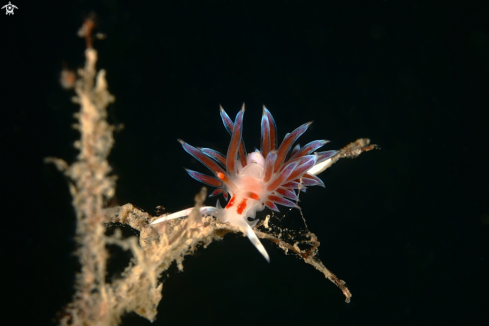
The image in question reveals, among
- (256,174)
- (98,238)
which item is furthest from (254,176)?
(98,238)

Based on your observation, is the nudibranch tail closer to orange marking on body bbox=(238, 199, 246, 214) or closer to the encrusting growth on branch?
orange marking on body bbox=(238, 199, 246, 214)

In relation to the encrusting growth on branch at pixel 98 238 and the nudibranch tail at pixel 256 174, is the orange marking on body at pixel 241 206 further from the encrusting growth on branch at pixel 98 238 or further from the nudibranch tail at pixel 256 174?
the encrusting growth on branch at pixel 98 238

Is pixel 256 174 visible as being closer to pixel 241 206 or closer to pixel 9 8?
pixel 241 206

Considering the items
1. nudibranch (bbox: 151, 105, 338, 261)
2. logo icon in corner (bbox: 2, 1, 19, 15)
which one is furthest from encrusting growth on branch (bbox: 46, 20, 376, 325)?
logo icon in corner (bbox: 2, 1, 19, 15)

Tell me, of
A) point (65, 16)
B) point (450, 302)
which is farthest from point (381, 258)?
point (65, 16)

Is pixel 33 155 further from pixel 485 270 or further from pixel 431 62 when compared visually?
pixel 485 270

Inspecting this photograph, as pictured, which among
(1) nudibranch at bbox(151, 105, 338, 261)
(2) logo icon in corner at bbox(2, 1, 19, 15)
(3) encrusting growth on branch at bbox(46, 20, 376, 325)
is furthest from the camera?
(2) logo icon in corner at bbox(2, 1, 19, 15)

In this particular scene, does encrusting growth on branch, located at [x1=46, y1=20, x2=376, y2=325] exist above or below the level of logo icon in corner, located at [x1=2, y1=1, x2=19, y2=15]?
below

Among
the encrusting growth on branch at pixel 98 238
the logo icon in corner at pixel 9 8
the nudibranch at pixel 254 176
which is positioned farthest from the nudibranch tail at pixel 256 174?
the logo icon in corner at pixel 9 8
